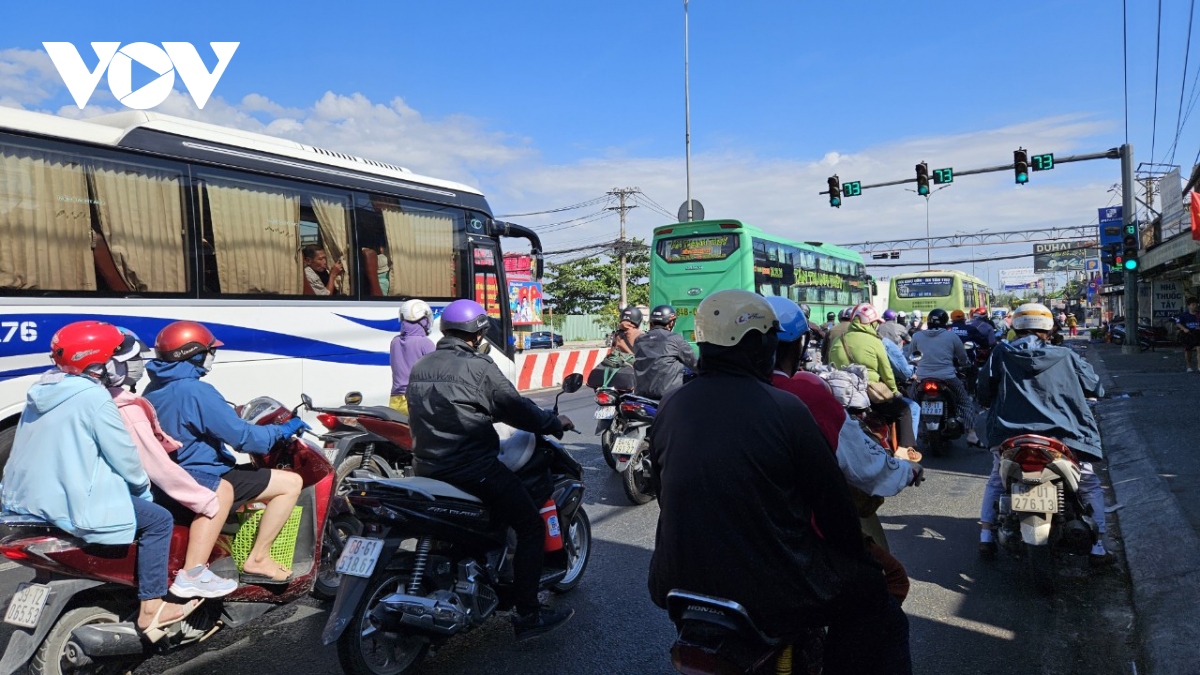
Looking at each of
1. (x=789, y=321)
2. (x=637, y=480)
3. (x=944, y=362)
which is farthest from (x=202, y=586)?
(x=944, y=362)

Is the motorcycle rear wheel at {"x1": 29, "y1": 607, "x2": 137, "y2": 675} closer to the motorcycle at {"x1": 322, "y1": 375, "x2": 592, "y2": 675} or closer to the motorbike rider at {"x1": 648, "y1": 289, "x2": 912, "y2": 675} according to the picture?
the motorcycle at {"x1": 322, "y1": 375, "x2": 592, "y2": 675}

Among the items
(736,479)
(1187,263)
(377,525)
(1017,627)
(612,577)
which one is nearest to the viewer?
(736,479)

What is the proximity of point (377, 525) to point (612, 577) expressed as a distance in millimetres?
1865

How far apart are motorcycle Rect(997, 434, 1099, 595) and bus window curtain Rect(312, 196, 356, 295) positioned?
6434 millimetres

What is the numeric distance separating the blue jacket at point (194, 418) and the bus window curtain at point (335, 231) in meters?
4.60

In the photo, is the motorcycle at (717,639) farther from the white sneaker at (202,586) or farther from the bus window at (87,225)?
the bus window at (87,225)

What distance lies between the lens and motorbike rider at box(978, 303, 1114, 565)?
475 centimetres

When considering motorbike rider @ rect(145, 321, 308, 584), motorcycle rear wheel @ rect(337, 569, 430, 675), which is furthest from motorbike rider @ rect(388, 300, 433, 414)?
motorcycle rear wheel @ rect(337, 569, 430, 675)

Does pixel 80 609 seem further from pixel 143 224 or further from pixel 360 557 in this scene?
pixel 143 224

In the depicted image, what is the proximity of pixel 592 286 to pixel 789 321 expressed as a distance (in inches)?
1951

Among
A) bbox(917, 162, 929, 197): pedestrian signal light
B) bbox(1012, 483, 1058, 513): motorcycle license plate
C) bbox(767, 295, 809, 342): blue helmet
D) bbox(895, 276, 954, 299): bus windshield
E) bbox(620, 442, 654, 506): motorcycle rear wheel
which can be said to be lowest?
bbox(620, 442, 654, 506): motorcycle rear wheel

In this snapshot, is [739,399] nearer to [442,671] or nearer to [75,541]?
[442,671]

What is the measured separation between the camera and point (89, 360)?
317cm

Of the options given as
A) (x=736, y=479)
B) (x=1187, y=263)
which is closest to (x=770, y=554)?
(x=736, y=479)
